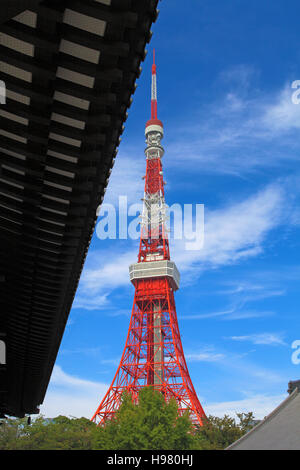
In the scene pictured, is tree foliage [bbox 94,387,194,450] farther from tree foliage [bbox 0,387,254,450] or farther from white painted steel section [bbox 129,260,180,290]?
white painted steel section [bbox 129,260,180,290]

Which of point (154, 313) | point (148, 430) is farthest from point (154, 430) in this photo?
point (154, 313)

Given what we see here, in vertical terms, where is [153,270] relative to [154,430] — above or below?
above

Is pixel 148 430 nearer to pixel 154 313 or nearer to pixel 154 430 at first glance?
pixel 154 430

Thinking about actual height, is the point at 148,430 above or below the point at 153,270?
below

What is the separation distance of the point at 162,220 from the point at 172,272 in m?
8.32

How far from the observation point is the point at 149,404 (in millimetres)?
24859

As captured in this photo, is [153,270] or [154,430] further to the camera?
[153,270]

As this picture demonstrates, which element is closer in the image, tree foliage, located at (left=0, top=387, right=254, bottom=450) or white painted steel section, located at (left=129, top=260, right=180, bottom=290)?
tree foliage, located at (left=0, top=387, right=254, bottom=450)

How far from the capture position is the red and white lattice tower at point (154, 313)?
4562 centimetres

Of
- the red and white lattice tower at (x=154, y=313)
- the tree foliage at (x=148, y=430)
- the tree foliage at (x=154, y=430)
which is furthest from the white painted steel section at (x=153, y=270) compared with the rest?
the tree foliage at (x=148, y=430)

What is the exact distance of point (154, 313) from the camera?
52.9 metres

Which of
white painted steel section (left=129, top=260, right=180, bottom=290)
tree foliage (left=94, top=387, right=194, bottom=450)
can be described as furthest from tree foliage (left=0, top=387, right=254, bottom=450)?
white painted steel section (left=129, top=260, right=180, bottom=290)

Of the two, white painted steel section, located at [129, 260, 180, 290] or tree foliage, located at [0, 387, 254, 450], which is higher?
white painted steel section, located at [129, 260, 180, 290]

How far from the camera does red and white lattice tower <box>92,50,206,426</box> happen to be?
4562cm
